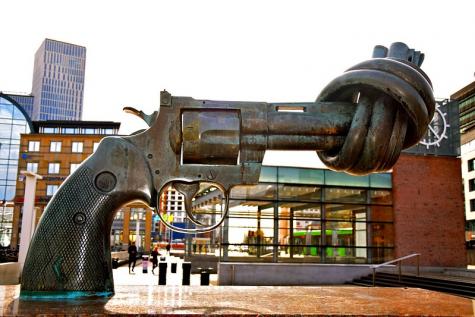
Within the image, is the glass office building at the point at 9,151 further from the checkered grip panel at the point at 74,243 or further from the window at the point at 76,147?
the checkered grip panel at the point at 74,243

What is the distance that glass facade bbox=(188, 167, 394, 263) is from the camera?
53.4ft

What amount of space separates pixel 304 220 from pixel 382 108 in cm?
1444

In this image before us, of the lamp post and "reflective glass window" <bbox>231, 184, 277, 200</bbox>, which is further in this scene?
"reflective glass window" <bbox>231, 184, 277, 200</bbox>

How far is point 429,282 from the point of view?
13750mm

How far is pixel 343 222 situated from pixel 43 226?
50.8 ft

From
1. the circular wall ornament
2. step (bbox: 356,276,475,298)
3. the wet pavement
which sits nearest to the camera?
the wet pavement

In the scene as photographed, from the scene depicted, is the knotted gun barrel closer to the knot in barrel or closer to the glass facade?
the knot in barrel

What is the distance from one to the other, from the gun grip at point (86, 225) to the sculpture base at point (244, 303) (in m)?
0.14

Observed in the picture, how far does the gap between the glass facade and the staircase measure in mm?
1479

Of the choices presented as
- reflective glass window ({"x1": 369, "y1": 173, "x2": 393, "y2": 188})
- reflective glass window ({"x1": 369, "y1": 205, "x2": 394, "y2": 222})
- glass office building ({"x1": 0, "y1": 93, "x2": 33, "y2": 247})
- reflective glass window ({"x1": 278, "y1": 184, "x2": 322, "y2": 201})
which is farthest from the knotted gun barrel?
glass office building ({"x1": 0, "y1": 93, "x2": 33, "y2": 247})

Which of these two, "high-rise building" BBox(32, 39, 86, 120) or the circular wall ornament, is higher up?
"high-rise building" BBox(32, 39, 86, 120)

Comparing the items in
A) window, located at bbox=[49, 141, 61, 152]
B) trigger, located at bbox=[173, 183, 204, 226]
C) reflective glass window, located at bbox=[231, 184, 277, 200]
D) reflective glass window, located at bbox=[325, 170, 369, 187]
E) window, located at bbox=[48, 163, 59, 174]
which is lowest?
trigger, located at bbox=[173, 183, 204, 226]

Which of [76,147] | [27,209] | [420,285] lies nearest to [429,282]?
[420,285]

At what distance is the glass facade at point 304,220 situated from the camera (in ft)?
53.4
